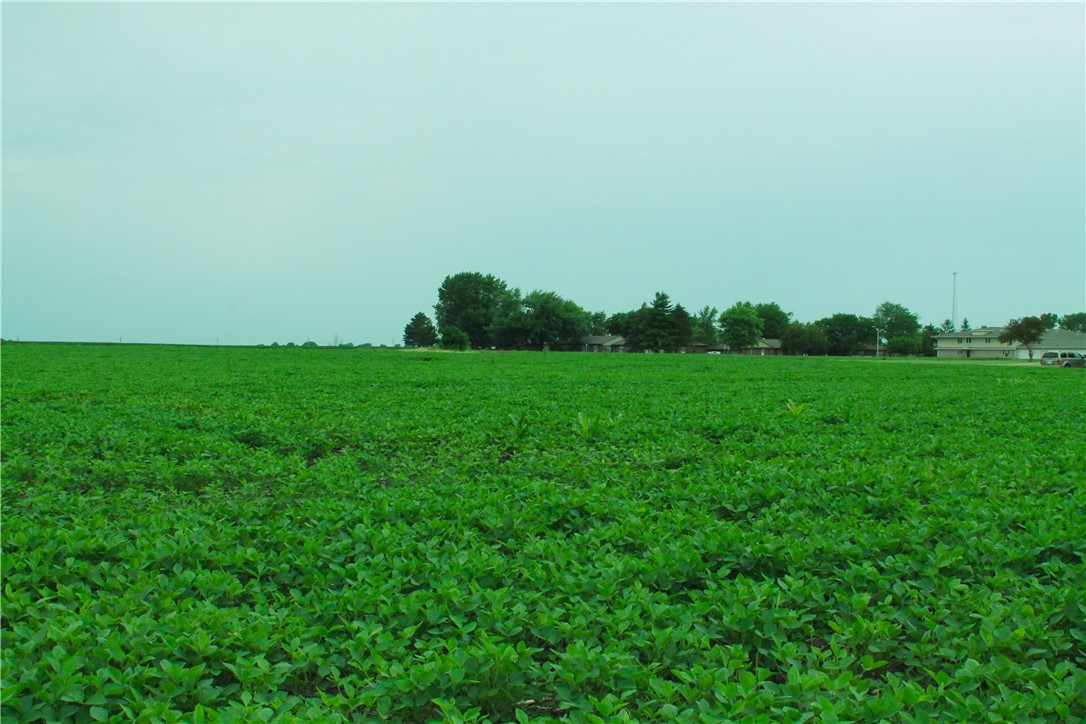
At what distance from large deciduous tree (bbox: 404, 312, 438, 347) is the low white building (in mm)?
72532

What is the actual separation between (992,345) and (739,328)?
34.0 m

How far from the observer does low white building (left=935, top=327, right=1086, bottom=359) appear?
91.2m

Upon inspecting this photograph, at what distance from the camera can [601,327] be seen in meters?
127

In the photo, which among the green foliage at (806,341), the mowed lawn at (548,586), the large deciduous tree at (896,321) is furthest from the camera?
the large deciduous tree at (896,321)

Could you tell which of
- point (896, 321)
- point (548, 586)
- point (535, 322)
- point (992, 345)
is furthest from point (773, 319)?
point (548, 586)

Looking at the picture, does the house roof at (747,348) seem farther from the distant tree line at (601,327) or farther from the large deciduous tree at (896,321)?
the large deciduous tree at (896,321)

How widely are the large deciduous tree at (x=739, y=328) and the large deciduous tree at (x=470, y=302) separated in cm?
3571

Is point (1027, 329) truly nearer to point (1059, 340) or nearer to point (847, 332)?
point (1059, 340)

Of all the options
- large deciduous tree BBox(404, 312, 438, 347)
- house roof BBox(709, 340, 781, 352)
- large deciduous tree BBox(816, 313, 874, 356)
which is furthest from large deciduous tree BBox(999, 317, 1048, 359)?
large deciduous tree BBox(404, 312, 438, 347)

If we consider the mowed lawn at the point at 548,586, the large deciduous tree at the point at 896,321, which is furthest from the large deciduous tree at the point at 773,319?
the mowed lawn at the point at 548,586

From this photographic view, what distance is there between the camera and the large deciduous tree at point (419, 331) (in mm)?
104062

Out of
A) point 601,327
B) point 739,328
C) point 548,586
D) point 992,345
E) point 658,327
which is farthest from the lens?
point 601,327

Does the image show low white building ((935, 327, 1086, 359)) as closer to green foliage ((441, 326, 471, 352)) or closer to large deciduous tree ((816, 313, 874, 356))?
large deciduous tree ((816, 313, 874, 356))

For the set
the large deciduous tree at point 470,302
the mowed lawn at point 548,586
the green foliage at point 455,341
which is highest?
the large deciduous tree at point 470,302
